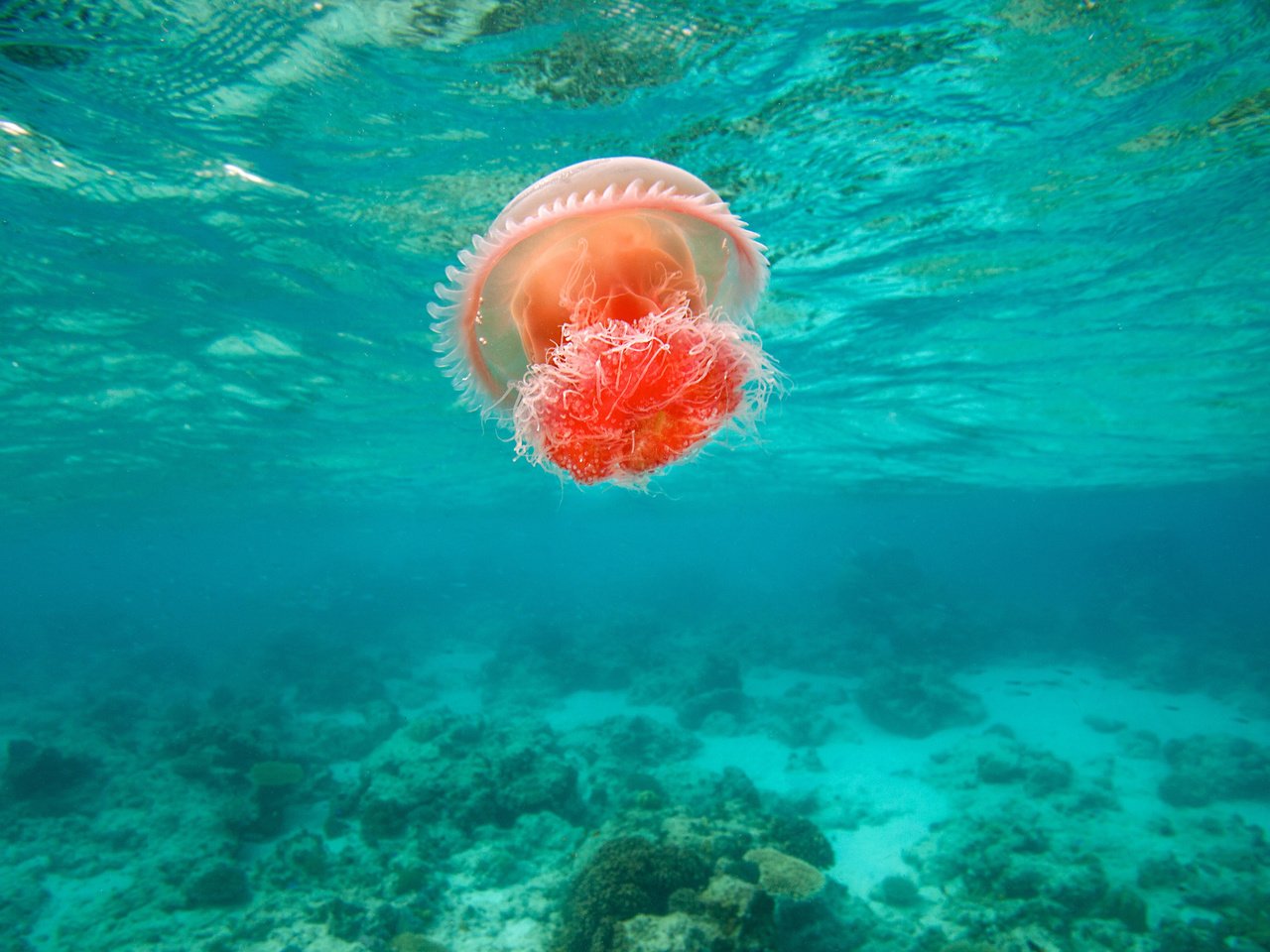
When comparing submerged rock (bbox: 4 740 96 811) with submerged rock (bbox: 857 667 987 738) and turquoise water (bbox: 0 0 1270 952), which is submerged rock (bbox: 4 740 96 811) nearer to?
turquoise water (bbox: 0 0 1270 952)

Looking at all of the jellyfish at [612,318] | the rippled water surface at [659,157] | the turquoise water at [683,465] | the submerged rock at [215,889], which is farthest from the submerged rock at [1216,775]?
the submerged rock at [215,889]

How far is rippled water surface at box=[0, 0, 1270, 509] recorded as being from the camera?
6203 millimetres

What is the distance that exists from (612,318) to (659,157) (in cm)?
591

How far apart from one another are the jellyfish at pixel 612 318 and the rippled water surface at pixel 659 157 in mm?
3920

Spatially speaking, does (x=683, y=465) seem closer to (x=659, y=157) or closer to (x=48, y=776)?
(x=659, y=157)

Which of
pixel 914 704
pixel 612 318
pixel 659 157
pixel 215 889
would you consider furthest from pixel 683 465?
pixel 914 704

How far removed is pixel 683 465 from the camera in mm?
5949

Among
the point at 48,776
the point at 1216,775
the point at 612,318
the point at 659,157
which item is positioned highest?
the point at 659,157

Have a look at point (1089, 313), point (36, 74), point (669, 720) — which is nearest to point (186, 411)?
point (36, 74)

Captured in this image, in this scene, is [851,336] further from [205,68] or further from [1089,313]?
[205,68]

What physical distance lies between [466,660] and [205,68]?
2664cm

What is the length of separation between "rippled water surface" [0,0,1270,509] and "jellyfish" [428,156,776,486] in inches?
154

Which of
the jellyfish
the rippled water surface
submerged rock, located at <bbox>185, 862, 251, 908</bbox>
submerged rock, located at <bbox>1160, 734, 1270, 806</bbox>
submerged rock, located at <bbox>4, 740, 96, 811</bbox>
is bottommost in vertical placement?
submerged rock, located at <bbox>4, 740, 96, 811</bbox>

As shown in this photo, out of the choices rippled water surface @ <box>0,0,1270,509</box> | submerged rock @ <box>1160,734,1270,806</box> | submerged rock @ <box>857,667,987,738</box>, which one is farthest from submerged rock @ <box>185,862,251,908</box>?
submerged rock @ <box>1160,734,1270,806</box>
